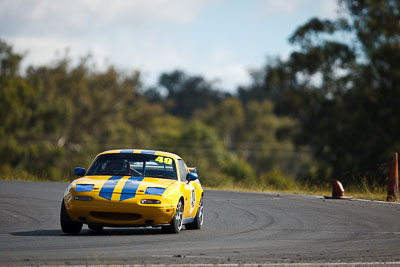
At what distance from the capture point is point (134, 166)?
13531 millimetres

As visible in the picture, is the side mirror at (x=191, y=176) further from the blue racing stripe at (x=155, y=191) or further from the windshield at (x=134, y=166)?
the blue racing stripe at (x=155, y=191)

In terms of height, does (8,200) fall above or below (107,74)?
below

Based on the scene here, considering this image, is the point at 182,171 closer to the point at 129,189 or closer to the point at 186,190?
the point at 186,190

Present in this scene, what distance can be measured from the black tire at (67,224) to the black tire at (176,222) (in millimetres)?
1327

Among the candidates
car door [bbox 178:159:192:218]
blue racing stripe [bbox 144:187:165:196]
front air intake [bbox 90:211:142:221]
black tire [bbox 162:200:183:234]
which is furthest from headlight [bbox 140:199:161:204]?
car door [bbox 178:159:192:218]

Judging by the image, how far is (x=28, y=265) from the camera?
8852mm

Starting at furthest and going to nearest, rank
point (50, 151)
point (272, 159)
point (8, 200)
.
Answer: point (272, 159), point (50, 151), point (8, 200)

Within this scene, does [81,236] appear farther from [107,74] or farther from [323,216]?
[107,74]

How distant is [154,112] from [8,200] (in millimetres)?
83157

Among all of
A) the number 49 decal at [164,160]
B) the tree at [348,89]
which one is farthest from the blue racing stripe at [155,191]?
the tree at [348,89]

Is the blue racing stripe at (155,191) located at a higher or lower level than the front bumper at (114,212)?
higher

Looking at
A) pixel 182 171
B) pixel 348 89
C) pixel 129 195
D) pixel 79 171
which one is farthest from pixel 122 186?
pixel 348 89

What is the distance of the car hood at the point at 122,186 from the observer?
40.6 ft

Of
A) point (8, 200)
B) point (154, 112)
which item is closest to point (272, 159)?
A: point (154, 112)
